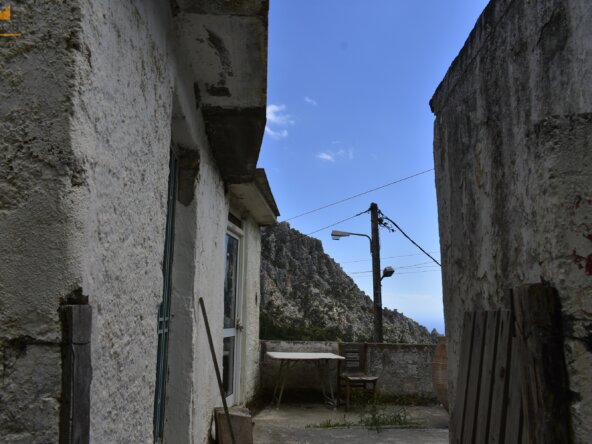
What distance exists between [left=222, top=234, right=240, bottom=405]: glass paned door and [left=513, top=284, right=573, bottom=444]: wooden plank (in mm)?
4793

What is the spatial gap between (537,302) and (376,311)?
463 inches

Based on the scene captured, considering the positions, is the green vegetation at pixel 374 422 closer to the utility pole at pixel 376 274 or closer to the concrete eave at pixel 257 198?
the concrete eave at pixel 257 198

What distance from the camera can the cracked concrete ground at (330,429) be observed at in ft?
19.5

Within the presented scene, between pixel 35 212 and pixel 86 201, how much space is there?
0.15m

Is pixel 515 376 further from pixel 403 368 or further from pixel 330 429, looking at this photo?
pixel 403 368

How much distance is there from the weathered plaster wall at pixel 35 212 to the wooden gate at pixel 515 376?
4.36 ft

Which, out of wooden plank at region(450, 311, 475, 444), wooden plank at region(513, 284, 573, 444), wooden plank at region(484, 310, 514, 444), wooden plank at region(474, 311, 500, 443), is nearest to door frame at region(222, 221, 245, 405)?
wooden plank at region(450, 311, 475, 444)

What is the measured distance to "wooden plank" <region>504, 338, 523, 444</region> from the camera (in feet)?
6.47

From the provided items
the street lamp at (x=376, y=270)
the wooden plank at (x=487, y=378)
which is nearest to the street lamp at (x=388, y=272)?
the street lamp at (x=376, y=270)

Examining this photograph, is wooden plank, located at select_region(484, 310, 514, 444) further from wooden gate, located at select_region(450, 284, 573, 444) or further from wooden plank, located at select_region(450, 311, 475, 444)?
wooden plank, located at select_region(450, 311, 475, 444)

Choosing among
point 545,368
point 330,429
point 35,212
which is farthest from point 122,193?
point 330,429

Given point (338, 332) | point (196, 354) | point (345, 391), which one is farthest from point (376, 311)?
point (196, 354)

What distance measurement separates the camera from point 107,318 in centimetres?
181

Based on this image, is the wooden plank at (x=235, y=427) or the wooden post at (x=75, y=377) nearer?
the wooden post at (x=75, y=377)
